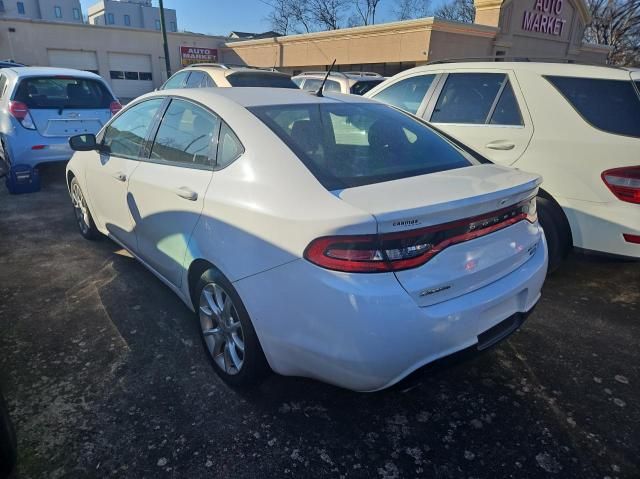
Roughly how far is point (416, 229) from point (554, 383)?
4.99ft

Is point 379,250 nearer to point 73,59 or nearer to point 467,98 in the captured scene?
point 467,98

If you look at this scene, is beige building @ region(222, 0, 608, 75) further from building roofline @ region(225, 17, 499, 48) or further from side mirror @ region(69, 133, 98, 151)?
side mirror @ region(69, 133, 98, 151)

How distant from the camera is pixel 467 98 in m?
4.38

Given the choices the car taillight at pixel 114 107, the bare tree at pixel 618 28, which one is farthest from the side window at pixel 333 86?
the bare tree at pixel 618 28

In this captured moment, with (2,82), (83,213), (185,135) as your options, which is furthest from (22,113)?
(185,135)

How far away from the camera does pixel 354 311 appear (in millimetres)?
1781

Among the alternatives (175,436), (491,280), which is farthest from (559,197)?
(175,436)

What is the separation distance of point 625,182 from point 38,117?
6.96m

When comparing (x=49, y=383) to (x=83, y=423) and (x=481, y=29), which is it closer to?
(x=83, y=423)

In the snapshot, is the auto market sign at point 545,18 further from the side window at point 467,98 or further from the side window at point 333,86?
the side window at point 467,98

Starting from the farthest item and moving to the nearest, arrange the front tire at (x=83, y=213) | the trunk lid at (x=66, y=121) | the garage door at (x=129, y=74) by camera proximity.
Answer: the garage door at (x=129, y=74) < the trunk lid at (x=66, y=121) < the front tire at (x=83, y=213)

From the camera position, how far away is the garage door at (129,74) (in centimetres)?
3005

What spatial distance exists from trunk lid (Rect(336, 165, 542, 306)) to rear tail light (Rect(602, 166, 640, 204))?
4.14 feet

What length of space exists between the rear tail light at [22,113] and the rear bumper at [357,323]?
573 centimetres
